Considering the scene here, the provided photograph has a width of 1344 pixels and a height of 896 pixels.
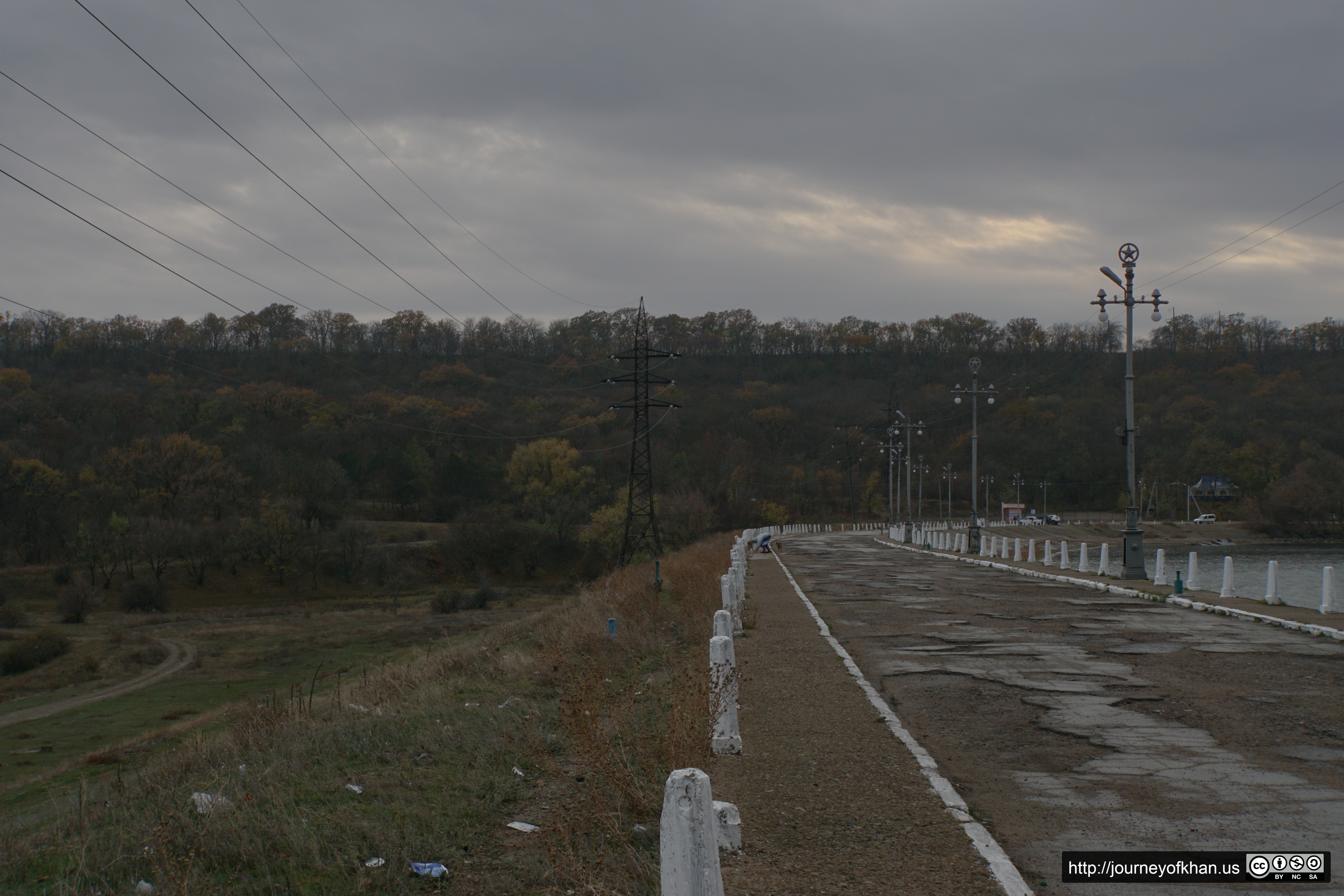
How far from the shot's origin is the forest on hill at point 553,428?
8475 cm

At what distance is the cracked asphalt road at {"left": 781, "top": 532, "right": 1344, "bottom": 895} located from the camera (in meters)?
5.31

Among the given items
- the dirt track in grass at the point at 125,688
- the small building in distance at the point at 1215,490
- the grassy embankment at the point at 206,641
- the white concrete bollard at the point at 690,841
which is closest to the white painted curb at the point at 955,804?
the white concrete bollard at the point at 690,841

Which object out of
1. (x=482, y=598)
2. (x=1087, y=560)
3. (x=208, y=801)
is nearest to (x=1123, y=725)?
(x=208, y=801)

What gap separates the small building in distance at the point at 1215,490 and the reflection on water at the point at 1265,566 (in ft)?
118

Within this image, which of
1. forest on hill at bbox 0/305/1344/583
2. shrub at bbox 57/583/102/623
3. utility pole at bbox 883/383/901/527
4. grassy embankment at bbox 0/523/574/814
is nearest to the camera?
grassy embankment at bbox 0/523/574/814

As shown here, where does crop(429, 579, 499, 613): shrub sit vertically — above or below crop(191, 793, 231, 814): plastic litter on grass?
below

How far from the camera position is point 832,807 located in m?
5.88

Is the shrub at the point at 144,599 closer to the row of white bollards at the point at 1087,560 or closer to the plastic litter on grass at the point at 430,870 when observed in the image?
the row of white bollards at the point at 1087,560

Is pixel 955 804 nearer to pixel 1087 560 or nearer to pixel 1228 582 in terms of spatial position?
pixel 1228 582

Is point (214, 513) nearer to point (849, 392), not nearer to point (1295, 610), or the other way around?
point (849, 392)

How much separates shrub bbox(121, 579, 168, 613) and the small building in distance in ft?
384

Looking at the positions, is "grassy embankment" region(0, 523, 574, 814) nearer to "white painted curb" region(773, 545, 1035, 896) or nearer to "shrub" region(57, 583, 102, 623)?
"shrub" region(57, 583, 102, 623)

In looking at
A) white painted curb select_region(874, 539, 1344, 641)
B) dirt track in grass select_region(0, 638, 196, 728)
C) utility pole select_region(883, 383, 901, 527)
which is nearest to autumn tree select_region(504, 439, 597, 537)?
utility pole select_region(883, 383, 901, 527)

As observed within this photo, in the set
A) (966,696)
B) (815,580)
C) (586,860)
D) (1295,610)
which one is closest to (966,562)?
(815,580)
